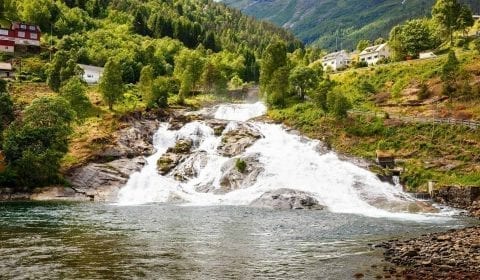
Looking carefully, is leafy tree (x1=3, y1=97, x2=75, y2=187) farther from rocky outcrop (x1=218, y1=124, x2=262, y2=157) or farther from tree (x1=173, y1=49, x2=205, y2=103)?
tree (x1=173, y1=49, x2=205, y2=103)

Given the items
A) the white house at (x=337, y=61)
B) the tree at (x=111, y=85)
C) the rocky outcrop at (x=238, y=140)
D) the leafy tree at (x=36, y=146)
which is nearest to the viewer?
the leafy tree at (x=36, y=146)

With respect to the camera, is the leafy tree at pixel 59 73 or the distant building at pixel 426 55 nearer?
the leafy tree at pixel 59 73

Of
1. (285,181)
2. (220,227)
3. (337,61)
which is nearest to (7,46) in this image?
(285,181)

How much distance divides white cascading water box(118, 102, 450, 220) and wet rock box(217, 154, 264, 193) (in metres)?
0.83

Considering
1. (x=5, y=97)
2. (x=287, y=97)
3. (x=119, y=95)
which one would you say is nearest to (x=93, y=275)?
(x=5, y=97)

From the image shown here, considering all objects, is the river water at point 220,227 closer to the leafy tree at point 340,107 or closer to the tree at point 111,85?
the leafy tree at point 340,107

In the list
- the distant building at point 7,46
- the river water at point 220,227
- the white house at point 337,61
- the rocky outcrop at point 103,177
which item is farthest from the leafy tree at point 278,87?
the distant building at point 7,46

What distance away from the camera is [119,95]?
3863 inches

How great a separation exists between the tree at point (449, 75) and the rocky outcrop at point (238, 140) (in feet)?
113

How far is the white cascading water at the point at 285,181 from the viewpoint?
2464 inches

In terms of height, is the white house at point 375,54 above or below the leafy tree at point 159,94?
above

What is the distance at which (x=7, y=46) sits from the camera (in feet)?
446

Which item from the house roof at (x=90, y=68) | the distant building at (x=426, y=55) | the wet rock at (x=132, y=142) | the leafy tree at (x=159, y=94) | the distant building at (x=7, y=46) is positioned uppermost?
the distant building at (x=7, y=46)

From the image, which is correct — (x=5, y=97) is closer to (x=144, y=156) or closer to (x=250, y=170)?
(x=144, y=156)
